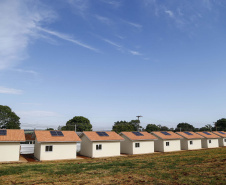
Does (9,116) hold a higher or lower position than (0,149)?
higher

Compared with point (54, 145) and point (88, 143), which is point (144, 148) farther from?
point (54, 145)

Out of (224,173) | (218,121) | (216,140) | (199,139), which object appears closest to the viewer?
(224,173)

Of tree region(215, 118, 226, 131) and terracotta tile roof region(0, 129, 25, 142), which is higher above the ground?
tree region(215, 118, 226, 131)

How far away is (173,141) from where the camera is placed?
44.3 metres

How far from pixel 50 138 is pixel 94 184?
17.9 meters

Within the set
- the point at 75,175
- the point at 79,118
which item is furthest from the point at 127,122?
the point at 75,175

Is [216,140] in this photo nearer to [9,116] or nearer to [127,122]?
[127,122]

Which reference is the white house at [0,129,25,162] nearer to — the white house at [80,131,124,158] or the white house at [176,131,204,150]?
the white house at [80,131,124,158]

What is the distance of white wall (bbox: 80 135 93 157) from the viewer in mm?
33003

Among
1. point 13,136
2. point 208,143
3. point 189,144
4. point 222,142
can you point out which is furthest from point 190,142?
point 13,136

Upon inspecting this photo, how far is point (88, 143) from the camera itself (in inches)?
1336

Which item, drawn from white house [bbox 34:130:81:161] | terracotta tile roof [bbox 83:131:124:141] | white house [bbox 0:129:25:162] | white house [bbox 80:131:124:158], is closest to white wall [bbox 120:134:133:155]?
white house [bbox 80:131:124:158]

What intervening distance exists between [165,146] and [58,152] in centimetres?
2404

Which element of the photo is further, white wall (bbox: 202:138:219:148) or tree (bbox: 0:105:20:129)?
tree (bbox: 0:105:20:129)
